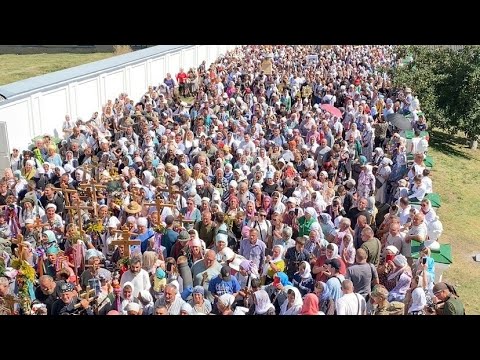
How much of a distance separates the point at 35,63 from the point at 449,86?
26.6m

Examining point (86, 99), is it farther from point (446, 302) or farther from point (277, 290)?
point (446, 302)

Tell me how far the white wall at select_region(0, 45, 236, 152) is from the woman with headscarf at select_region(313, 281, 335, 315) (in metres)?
9.53

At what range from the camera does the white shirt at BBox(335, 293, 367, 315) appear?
5277 mm

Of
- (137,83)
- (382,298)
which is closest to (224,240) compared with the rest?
(382,298)

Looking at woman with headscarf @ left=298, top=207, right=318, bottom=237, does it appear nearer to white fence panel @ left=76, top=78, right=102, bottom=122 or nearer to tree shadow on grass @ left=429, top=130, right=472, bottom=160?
white fence panel @ left=76, top=78, right=102, bottom=122

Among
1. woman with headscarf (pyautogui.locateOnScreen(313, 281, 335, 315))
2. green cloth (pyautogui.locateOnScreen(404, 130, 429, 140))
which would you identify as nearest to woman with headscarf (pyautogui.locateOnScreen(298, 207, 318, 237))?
woman with headscarf (pyautogui.locateOnScreen(313, 281, 335, 315))

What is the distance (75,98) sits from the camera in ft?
50.2

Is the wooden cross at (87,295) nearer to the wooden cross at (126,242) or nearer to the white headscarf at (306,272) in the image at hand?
the wooden cross at (126,242)

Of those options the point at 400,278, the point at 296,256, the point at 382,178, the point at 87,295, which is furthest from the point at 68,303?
the point at 382,178

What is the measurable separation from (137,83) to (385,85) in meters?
8.87

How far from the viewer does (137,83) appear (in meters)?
19.4

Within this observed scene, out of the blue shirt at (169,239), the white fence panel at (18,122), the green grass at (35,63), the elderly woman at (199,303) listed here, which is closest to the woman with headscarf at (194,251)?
the blue shirt at (169,239)
